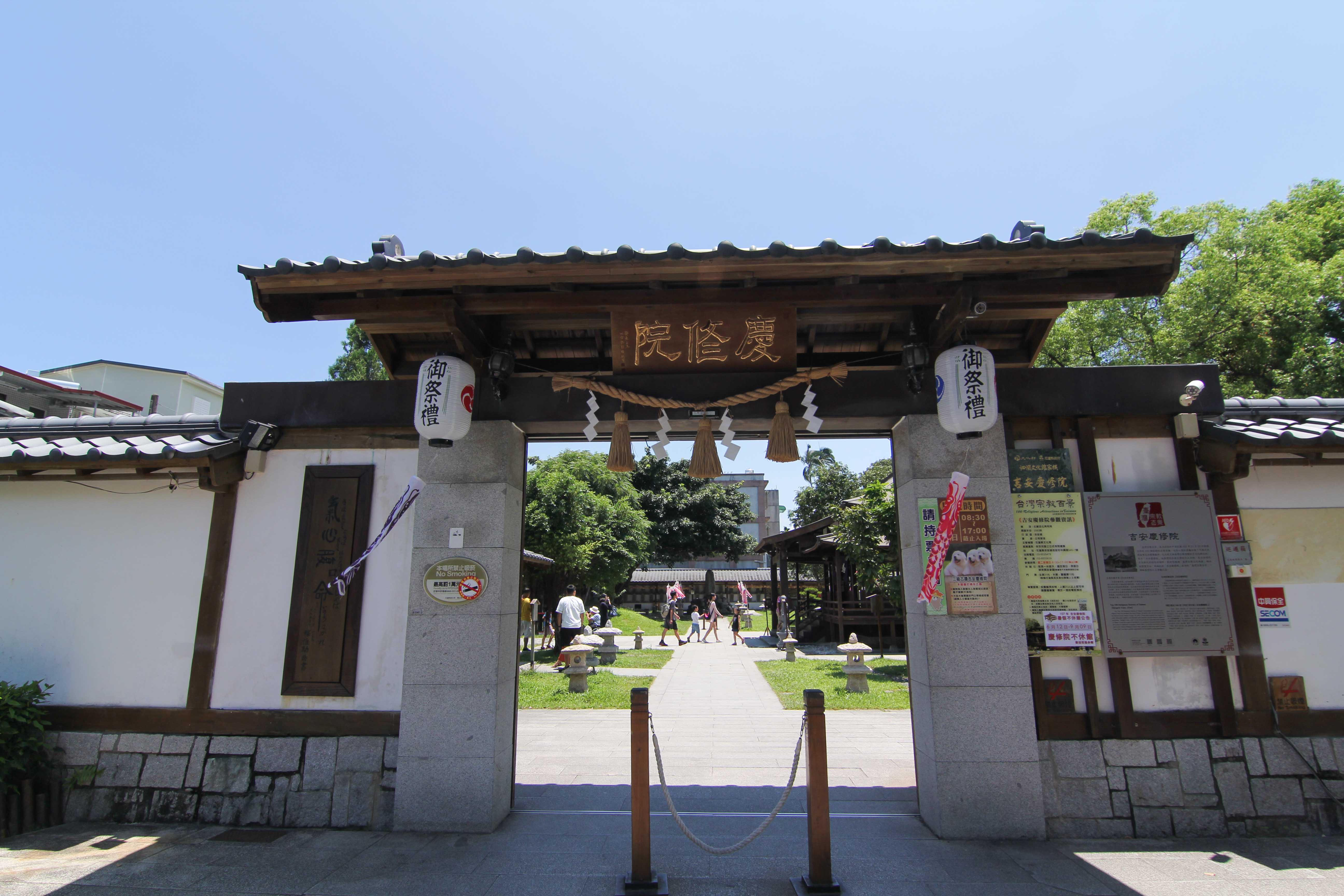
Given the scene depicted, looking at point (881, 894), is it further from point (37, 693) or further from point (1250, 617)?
point (37, 693)

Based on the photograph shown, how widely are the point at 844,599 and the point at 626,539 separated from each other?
8442mm

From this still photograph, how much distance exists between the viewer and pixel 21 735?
4.77 metres

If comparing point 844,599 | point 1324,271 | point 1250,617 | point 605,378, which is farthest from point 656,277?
point 1324,271

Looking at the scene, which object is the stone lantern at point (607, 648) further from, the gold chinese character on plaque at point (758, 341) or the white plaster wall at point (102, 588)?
the gold chinese character on plaque at point (758, 341)

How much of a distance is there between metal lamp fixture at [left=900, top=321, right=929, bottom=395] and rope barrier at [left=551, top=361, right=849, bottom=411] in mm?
451

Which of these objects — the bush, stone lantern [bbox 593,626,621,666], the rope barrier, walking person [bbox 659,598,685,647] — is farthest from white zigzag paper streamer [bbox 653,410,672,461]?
walking person [bbox 659,598,685,647]

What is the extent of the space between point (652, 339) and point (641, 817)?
3.19 metres

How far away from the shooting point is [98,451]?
485 centimetres

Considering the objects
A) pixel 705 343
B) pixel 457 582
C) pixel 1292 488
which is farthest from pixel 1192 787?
pixel 457 582

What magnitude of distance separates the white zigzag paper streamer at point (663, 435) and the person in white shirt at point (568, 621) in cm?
979

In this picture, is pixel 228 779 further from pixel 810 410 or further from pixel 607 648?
pixel 607 648

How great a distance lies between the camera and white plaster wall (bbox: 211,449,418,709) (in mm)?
4953

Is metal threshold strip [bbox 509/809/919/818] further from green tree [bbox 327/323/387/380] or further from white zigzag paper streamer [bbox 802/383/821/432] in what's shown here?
green tree [bbox 327/323/387/380]

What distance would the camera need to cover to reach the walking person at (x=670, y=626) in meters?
21.6
